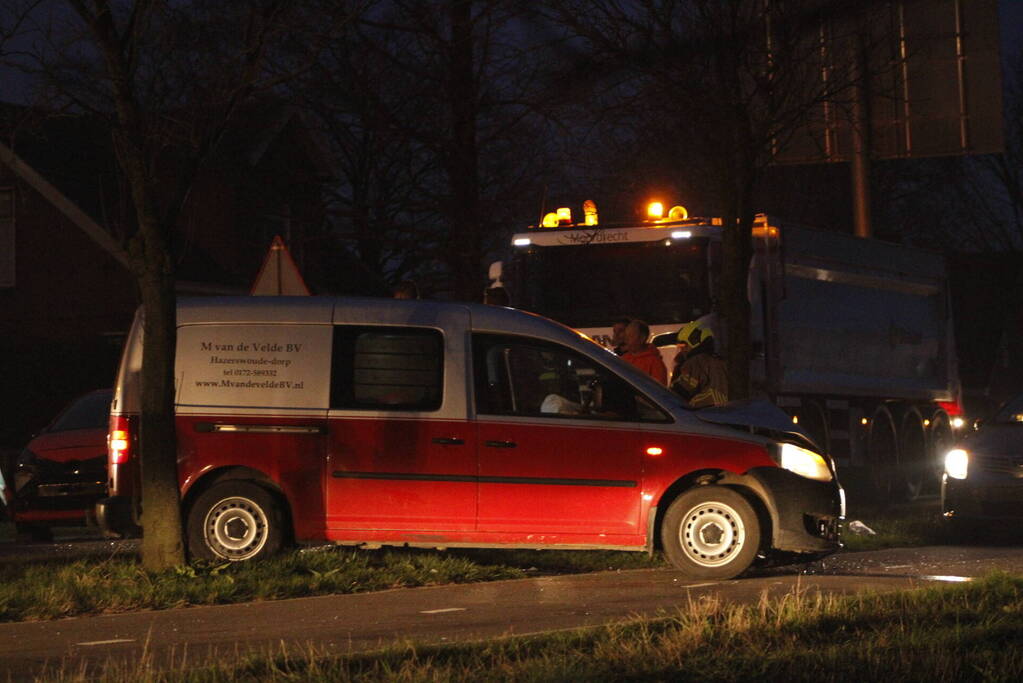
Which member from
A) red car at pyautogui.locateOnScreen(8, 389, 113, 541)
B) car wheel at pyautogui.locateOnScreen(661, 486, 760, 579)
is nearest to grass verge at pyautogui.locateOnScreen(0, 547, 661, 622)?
car wheel at pyautogui.locateOnScreen(661, 486, 760, 579)

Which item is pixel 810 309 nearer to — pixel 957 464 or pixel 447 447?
pixel 957 464

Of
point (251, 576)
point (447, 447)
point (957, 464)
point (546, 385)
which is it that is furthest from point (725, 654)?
point (957, 464)

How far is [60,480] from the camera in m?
16.5

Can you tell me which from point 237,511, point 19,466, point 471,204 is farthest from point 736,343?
point 19,466

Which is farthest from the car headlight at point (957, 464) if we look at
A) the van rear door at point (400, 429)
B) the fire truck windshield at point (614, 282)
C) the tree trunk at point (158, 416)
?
the tree trunk at point (158, 416)

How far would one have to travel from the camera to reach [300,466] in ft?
38.7

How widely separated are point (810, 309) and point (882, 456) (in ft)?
8.56

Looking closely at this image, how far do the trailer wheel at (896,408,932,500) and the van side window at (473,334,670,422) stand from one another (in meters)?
11.0

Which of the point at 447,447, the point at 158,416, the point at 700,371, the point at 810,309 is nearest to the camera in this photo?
the point at 158,416

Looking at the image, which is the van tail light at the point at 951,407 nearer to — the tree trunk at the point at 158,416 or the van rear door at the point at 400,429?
the van rear door at the point at 400,429

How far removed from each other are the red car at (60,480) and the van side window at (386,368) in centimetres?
539

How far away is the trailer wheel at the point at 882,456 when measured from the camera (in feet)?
70.1

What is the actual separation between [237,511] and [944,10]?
31.7 ft

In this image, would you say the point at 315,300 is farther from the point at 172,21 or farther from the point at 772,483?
the point at 772,483
